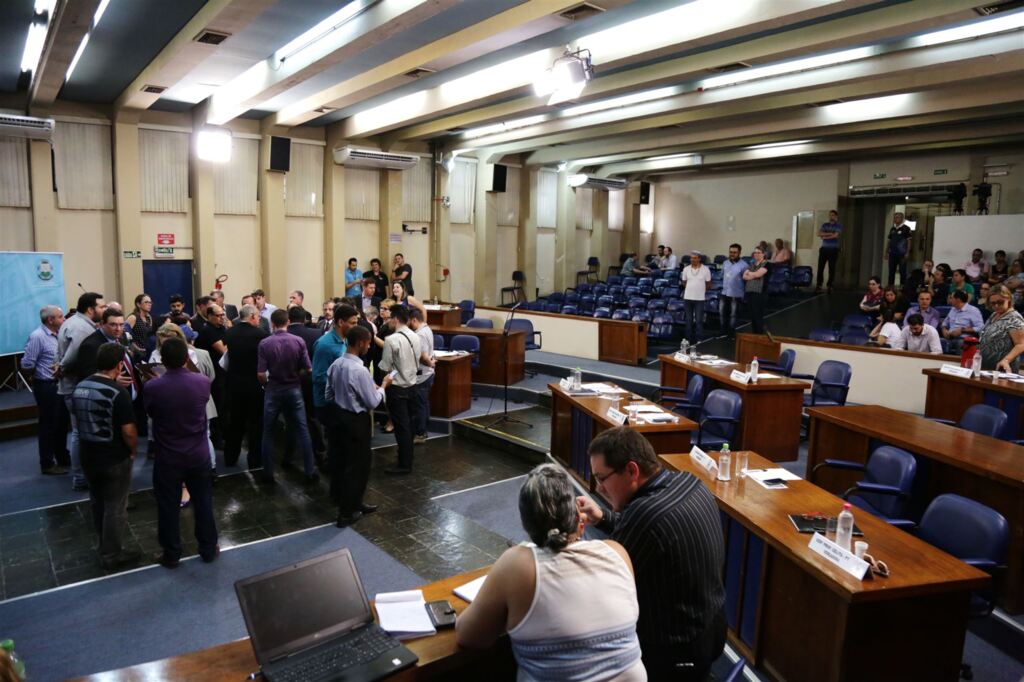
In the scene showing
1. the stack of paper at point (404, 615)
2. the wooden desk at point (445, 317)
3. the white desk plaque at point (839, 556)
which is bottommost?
the stack of paper at point (404, 615)

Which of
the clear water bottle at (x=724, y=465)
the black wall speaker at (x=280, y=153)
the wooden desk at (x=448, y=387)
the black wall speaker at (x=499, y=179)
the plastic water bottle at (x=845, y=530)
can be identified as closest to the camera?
the plastic water bottle at (x=845, y=530)

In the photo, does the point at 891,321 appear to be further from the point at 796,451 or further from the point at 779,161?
the point at 779,161

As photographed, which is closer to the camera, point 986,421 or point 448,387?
point 986,421

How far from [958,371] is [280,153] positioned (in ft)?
35.9

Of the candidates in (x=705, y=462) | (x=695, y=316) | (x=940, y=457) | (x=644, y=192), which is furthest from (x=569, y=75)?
(x=644, y=192)

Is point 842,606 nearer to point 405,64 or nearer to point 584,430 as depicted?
point 584,430

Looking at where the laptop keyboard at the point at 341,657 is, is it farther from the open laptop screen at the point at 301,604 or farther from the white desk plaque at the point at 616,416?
the white desk plaque at the point at 616,416

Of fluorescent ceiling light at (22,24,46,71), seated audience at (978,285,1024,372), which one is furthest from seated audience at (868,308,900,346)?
fluorescent ceiling light at (22,24,46,71)

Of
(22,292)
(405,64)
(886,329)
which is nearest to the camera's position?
(405,64)

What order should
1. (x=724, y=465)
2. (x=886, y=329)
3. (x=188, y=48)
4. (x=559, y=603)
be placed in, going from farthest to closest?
(x=886, y=329), (x=188, y=48), (x=724, y=465), (x=559, y=603)

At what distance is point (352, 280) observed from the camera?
13.2m

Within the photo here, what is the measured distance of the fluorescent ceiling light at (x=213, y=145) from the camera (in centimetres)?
1069

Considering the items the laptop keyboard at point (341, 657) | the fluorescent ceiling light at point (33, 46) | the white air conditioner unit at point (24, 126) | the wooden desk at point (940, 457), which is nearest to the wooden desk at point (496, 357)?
the wooden desk at point (940, 457)

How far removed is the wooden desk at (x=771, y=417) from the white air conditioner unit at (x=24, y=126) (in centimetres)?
988
